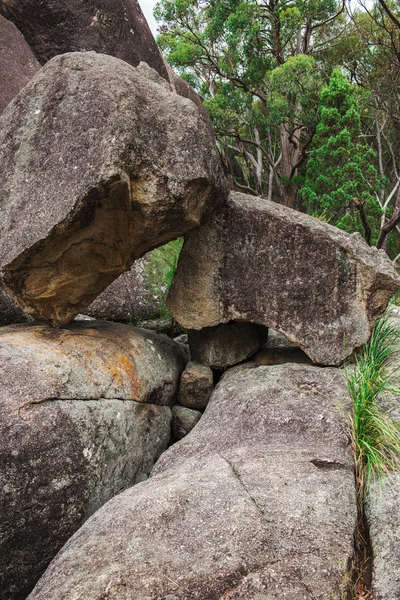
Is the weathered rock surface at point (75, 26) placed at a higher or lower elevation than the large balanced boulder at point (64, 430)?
higher

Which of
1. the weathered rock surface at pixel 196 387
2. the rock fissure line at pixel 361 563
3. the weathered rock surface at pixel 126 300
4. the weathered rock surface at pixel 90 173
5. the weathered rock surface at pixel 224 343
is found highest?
the weathered rock surface at pixel 90 173

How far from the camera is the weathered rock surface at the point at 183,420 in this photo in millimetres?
5173

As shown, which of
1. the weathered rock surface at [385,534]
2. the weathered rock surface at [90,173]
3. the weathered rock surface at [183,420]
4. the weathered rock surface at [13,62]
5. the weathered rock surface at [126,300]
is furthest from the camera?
the weathered rock surface at [13,62]

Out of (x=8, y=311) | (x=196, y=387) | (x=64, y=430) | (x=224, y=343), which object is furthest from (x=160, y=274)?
(x=64, y=430)

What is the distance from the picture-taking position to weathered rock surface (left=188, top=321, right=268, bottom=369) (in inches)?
213

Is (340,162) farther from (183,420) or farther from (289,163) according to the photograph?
(183,420)

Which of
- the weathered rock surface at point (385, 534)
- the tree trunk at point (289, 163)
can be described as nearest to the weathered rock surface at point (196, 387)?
the weathered rock surface at point (385, 534)

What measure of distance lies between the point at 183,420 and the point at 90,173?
→ 2576 mm

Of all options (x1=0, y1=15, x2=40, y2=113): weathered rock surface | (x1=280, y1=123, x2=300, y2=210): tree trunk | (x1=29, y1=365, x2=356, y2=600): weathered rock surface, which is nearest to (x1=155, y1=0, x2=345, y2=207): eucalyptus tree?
(x1=280, y1=123, x2=300, y2=210): tree trunk

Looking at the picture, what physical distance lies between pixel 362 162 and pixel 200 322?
836 centimetres

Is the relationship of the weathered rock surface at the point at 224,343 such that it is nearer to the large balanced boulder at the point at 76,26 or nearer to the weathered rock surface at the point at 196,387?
the weathered rock surface at the point at 196,387

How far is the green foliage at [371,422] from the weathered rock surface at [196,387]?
4.54ft

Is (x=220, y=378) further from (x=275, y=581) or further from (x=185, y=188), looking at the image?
(x=275, y=581)

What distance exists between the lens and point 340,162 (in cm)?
1223
